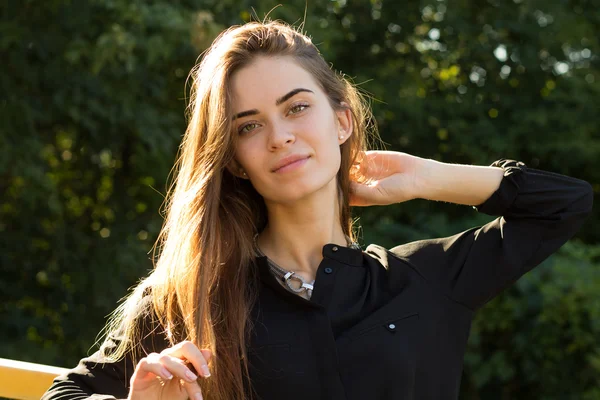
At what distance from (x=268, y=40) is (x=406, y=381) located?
96 centimetres

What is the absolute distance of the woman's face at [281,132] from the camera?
2.27 meters

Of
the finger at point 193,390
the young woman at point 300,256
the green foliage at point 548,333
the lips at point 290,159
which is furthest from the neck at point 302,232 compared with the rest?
the green foliage at point 548,333

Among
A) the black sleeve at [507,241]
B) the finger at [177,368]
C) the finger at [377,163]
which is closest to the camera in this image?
the finger at [177,368]

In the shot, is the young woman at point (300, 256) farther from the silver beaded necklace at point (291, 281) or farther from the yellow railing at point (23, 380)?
the yellow railing at point (23, 380)

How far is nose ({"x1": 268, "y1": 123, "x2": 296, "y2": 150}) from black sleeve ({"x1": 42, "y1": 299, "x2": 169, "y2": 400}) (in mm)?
538

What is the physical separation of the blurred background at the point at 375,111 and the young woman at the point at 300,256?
2655 millimetres

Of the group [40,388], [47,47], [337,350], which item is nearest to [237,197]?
[337,350]

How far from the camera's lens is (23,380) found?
238 cm

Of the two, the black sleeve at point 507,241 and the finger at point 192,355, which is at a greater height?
the finger at point 192,355

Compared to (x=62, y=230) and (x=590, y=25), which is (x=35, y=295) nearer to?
(x=62, y=230)

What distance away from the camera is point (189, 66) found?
18.6ft

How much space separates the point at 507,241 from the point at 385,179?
16.2 inches

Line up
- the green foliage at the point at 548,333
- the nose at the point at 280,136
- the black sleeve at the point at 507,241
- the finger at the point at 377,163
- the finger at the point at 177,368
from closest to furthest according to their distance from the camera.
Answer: the finger at the point at 177,368
the nose at the point at 280,136
the black sleeve at the point at 507,241
the finger at the point at 377,163
the green foliage at the point at 548,333

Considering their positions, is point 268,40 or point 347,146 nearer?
point 268,40
